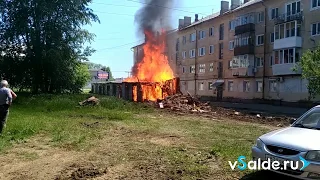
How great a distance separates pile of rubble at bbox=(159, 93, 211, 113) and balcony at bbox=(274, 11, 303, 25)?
52.4 feet

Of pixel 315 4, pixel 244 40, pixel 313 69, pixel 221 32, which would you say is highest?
pixel 315 4

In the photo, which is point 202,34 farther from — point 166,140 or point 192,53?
point 166,140

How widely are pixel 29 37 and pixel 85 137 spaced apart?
2305 centimetres

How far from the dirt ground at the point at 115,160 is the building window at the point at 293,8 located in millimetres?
29321

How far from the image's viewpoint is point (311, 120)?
620 cm

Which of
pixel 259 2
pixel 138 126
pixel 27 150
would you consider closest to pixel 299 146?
pixel 27 150

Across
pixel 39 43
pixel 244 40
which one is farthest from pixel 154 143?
pixel 244 40

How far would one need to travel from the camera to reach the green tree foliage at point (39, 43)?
95.7 ft

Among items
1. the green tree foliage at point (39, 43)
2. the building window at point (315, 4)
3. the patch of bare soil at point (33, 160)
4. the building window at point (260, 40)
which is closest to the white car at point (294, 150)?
the patch of bare soil at point (33, 160)

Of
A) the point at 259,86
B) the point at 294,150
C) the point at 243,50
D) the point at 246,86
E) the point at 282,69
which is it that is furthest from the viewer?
the point at 246,86

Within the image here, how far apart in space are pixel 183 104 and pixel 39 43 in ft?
50.8

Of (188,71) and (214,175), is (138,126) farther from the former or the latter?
(188,71)

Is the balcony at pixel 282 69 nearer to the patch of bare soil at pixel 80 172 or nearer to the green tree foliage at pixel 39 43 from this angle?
the green tree foliage at pixel 39 43
